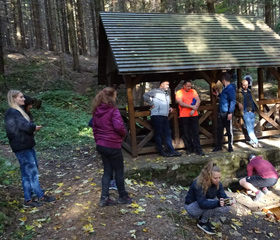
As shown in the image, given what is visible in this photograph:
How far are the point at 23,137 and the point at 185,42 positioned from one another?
537 cm

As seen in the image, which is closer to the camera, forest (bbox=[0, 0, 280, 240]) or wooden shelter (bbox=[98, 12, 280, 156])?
forest (bbox=[0, 0, 280, 240])

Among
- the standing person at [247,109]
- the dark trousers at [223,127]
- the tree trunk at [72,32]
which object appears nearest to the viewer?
the dark trousers at [223,127]

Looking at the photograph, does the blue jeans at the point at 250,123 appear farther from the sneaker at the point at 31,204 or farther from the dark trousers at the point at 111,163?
the sneaker at the point at 31,204

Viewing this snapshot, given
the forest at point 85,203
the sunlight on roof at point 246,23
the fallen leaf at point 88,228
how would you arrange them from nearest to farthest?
the fallen leaf at point 88,228
the forest at point 85,203
the sunlight on roof at point 246,23

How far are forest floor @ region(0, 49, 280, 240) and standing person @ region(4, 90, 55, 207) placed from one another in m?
0.40

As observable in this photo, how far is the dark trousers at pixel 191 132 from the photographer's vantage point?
684 centimetres

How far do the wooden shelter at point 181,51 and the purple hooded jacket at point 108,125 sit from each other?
7.21ft

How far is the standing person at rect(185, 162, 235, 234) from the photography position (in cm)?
414

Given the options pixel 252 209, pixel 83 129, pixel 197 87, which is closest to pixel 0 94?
pixel 83 129

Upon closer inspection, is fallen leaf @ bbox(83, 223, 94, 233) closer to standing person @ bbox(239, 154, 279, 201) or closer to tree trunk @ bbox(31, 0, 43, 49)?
standing person @ bbox(239, 154, 279, 201)

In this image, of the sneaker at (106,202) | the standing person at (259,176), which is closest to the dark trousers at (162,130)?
the standing person at (259,176)

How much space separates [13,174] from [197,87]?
1537cm

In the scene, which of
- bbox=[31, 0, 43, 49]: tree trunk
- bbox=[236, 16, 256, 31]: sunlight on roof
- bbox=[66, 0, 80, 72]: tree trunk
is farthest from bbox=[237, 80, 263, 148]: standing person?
bbox=[31, 0, 43, 49]: tree trunk

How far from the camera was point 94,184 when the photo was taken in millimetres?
5297
